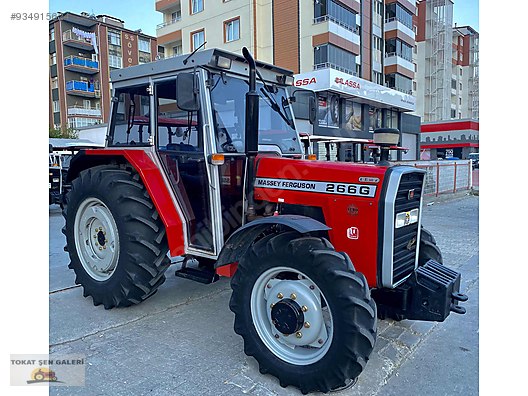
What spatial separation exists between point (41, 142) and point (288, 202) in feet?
5.89

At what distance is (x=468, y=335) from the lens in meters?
3.36

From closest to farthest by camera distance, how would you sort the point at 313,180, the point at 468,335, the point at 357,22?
the point at 313,180 < the point at 468,335 < the point at 357,22

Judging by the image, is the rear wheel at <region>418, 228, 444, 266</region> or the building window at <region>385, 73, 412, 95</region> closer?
the rear wheel at <region>418, 228, 444, 266</region>

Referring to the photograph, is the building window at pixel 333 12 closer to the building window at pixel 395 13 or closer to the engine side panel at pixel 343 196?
the building window at pixel 395 13

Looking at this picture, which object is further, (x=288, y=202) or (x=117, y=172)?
(x=117, y=172)

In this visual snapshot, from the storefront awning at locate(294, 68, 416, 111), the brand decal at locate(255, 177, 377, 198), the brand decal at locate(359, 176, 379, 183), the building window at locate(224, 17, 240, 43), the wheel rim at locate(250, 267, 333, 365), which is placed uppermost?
the building window at locate(224, 17, 240, 43)

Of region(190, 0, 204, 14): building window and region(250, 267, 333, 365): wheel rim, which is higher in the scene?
region(190, 0, 204, 14): building window

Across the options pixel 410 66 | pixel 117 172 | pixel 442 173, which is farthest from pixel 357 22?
pixel 117 172

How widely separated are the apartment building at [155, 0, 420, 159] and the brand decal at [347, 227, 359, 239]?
54.4 ft

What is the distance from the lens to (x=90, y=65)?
35188 millimetres

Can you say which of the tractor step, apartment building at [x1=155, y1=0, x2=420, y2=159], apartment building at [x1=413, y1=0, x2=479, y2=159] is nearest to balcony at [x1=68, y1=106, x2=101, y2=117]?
apartment building at [x1=155, y1=0, x2=420, y2=159]

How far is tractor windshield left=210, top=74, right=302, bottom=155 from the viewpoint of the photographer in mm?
3318

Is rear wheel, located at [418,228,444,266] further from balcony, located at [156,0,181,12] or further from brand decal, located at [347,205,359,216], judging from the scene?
balcony, located at [156,0,181,12]
